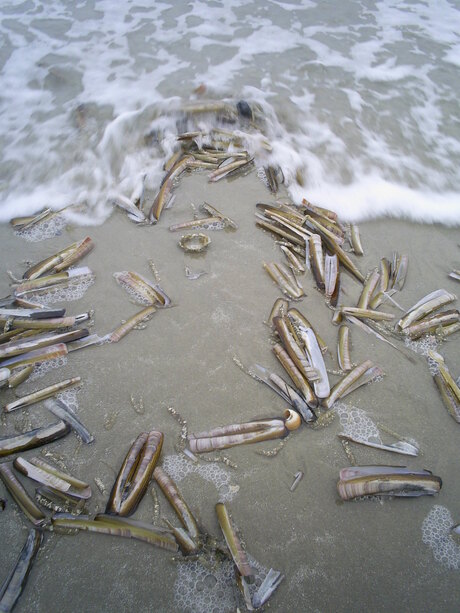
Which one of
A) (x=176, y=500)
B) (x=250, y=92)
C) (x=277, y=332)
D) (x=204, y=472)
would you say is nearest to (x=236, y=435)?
(x=204, y=472)

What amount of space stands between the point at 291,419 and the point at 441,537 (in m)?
0.97

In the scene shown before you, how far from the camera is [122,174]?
4617 mm

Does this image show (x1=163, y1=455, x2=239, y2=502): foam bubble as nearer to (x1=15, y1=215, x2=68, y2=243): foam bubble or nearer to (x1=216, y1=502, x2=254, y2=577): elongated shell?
(x1=216, y1=502, x2=254, y2=577): elongated shell

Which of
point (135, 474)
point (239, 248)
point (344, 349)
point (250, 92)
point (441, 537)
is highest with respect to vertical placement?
point (250, 92)

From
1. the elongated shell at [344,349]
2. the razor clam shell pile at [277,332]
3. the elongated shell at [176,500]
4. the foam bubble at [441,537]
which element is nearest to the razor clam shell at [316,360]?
the razor clam shell pile at [277,332]

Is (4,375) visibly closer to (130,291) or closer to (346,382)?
(130,291)

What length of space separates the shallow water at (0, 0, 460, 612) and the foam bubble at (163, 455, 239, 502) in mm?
12

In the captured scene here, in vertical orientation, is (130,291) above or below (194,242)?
below

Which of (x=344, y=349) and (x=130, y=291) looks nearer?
(x=344, y=349)

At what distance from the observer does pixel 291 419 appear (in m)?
2.44

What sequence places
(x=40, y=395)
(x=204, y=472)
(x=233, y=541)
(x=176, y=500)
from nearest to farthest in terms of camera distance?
(x=233, y=541)
(x=176, y=500)
(x=204, y=472)
(x=40, y=395)

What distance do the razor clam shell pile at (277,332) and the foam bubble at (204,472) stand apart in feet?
0.22

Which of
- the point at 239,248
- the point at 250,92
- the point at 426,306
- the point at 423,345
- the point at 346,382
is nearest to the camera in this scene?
the point at 346,382

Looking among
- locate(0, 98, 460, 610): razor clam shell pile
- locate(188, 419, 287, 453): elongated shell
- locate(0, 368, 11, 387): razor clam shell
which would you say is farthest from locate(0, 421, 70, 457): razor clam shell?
locate(188, 419, 287, 453): elongated shell
